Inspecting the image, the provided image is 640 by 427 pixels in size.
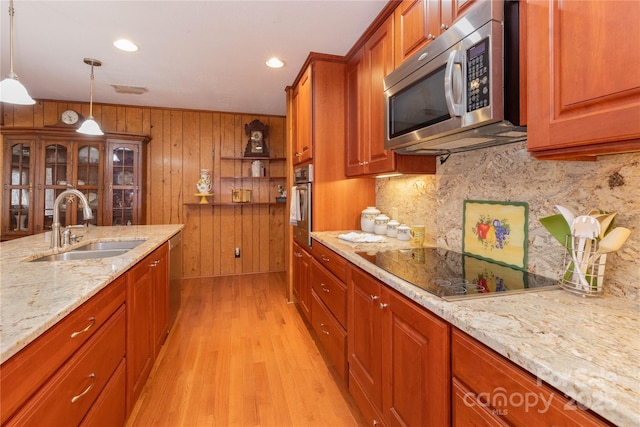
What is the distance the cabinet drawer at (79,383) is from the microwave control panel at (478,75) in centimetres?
161

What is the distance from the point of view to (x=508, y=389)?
0.71 m

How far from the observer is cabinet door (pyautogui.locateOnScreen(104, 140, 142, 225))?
12.3 feet

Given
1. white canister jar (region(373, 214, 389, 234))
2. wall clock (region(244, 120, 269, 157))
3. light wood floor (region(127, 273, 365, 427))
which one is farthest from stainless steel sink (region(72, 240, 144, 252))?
wall clock (region(244, 120, 269, 157))

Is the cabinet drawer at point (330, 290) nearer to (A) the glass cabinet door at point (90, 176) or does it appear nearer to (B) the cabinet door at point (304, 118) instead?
(B) the cabinet door at point (304, 118)

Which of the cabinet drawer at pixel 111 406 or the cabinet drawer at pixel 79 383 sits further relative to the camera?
the cabinet drawer at pixel 111 406

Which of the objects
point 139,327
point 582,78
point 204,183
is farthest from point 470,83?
point 204,183

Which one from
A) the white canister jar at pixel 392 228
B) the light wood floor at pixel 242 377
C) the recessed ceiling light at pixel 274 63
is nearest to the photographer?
the light wood floor at pixel 242 377

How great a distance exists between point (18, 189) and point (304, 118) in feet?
11.5

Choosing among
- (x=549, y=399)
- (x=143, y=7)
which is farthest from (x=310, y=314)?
(x=143, y=7)

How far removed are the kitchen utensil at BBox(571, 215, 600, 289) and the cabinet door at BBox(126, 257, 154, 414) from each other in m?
1.86

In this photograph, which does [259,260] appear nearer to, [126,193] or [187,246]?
[187,246]

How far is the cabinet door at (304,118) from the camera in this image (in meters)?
2.65

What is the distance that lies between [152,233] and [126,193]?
5.60ft

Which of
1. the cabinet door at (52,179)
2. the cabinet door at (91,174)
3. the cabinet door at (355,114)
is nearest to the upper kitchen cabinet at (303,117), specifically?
the cabinet door at (355,114)
